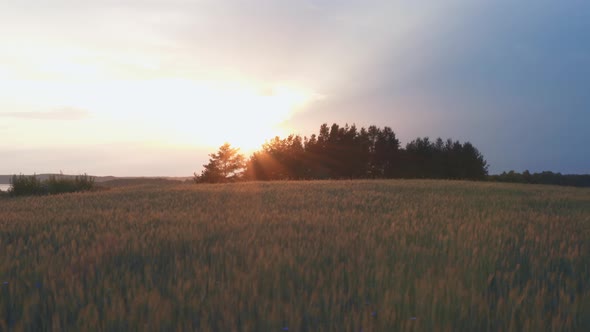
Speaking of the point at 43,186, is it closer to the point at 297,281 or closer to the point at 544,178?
the point at 297,281

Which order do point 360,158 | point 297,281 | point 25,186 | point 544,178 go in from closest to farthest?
point 297,281
point 25,186
point 544,178
point 360,158

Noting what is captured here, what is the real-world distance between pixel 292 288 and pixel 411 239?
100 inches

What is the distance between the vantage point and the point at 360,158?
183ft

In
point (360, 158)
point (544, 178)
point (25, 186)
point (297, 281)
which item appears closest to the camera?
Answer: point (297, 281)

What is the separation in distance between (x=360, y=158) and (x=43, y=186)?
40.4 m

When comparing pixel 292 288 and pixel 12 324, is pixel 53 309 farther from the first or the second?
pixel 292 288

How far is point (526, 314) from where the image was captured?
2.67 metres

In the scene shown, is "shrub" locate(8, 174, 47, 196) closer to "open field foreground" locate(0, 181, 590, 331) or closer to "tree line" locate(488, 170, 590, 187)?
"open field foreground" locate(0, 181, 590, 331)

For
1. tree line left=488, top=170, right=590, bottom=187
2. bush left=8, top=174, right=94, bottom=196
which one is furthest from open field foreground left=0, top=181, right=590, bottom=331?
tree line left=488, top=170, right=590, bottom=187

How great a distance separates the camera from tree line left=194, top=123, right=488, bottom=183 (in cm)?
5378

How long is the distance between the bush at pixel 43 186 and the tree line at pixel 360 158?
3256cm

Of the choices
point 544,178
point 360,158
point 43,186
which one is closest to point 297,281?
point 43,186

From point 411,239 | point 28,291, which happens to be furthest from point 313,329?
point 411,239

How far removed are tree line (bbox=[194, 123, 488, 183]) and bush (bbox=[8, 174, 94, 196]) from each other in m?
32.6
